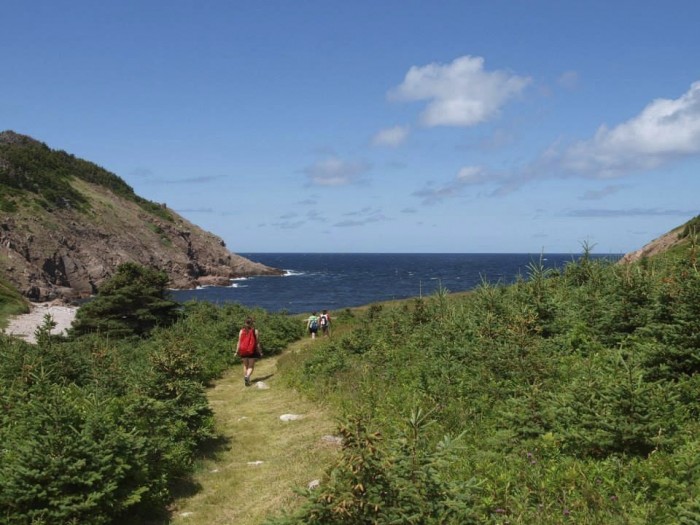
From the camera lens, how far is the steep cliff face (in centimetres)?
8194

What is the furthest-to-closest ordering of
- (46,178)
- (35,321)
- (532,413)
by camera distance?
(46,178)
(35,321)
(532,413)

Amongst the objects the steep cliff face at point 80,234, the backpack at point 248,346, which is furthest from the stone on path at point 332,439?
the steep cliff face at point 80,234

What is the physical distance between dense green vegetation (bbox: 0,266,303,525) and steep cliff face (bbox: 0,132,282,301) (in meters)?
71.5

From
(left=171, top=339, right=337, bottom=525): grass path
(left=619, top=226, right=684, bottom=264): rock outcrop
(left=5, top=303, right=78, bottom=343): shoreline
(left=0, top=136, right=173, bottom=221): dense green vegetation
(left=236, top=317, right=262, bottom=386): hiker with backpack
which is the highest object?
(left=0, top=136, right=173, bottom=221): dense green vegetation

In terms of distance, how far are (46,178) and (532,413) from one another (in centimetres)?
11755

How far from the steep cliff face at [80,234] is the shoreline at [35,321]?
11143 mm

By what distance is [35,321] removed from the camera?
172 feet

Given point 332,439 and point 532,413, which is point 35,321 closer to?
point 332,439

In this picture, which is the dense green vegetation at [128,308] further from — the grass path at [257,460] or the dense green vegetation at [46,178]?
the dense green vegetation at [46,178]

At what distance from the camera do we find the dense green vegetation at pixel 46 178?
93938mm

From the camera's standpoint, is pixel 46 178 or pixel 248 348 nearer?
pixel 248 348

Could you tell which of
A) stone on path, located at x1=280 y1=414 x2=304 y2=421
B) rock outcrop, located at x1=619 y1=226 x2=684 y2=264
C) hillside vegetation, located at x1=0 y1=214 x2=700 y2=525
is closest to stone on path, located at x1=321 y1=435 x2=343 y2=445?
hillside vegetation, located at x1=0 y1=214 x2=700 y2=525

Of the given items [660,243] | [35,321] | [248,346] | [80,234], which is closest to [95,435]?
[248,346]

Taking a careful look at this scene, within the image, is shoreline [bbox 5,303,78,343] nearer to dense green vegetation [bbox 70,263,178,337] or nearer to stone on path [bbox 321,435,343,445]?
dense green vegetation [bbox 70,263,178,337]
